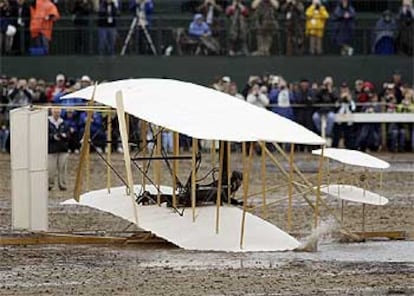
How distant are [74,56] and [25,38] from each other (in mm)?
1492

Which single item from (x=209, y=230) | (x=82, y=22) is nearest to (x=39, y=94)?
(x=82, y=22)

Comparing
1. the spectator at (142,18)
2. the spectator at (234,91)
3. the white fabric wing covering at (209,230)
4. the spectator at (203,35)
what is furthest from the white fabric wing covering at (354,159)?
the spectator at (142,18)

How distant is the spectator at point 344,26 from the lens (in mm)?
38406

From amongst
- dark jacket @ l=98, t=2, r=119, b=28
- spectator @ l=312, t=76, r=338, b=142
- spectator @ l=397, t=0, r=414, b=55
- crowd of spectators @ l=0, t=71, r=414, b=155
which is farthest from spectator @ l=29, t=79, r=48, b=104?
spectator @ l=397, t=0, r=414, b=55

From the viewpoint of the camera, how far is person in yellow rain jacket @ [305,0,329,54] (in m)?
37.8

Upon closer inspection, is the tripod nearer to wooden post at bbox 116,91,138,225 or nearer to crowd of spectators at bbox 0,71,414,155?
crowd of spectators at bbox 0,71,414,155

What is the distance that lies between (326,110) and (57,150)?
38.0ft

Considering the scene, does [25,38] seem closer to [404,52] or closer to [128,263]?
[404,52]

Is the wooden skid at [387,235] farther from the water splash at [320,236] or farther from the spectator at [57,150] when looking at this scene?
the spectator at [57,150]

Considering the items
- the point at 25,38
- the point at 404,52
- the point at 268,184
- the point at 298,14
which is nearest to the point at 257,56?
the point at 298,14

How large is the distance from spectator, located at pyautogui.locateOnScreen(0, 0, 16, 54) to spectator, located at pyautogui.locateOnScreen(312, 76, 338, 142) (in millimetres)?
8561

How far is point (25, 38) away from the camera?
1487 inches

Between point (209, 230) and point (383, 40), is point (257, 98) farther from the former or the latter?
point (209, 230)

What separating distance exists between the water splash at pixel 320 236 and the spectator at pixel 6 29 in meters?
18.7
